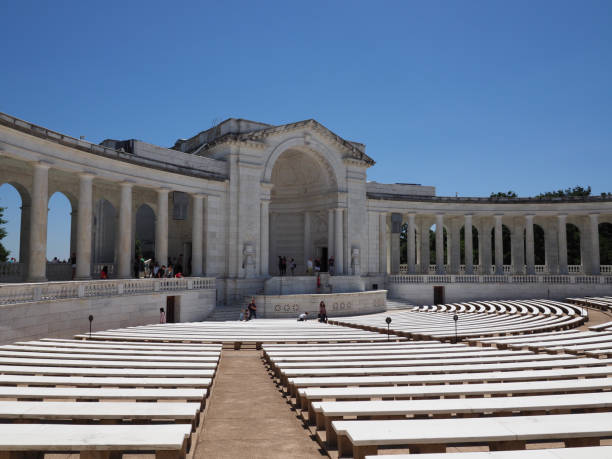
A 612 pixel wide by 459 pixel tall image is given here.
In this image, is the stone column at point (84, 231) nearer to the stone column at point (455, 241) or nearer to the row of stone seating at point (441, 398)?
the row of stone seating at point (441, 398)

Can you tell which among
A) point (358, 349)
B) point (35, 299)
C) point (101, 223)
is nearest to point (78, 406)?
point (358, 349)

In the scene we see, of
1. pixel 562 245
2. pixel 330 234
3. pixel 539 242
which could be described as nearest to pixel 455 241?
pixel 562 245

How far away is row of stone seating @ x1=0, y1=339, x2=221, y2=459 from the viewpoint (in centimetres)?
574

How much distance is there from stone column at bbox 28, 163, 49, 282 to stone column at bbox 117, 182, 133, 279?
724 centimetres

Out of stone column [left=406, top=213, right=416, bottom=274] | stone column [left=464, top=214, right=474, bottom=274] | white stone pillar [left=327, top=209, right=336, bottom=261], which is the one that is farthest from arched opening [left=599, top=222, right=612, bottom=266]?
white stone pillar [left=327, top=209, right=336, bottom=261]

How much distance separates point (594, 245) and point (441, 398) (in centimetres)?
5630

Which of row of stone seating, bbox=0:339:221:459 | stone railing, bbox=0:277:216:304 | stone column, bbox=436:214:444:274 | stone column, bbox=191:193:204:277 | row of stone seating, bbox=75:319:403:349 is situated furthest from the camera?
stone column, bbox=436:214:444:274

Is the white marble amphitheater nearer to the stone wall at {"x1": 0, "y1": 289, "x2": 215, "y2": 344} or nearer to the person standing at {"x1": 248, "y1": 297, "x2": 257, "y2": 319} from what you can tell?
the stone wall at {"x1": 0, "y1": 289, "x2": 215, "y2": 344}

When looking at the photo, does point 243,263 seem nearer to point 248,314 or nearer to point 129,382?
point 248,314

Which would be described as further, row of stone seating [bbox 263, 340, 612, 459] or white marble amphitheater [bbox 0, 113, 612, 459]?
white marble amphitheater [bbox 0, 113, 612, 459]

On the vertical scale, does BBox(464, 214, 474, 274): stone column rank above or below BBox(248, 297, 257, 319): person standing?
above

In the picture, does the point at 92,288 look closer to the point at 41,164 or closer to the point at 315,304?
the point at 41,164

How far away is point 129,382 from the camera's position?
9.31m

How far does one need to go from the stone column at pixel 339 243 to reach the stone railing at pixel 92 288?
1519 cm
